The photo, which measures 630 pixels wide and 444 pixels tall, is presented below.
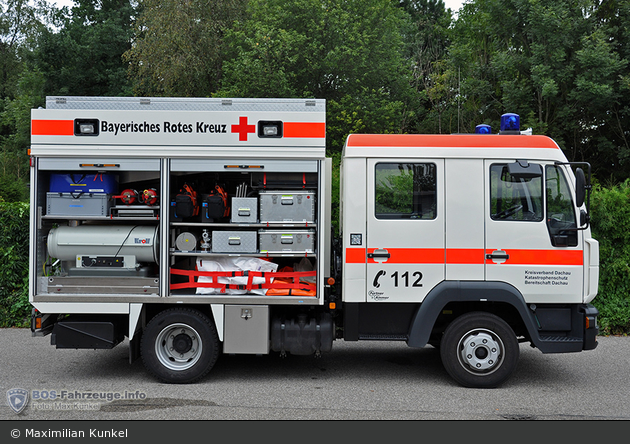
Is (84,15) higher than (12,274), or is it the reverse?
(84,15)

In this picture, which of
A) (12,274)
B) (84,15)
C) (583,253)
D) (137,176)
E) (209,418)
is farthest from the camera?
(84,15)

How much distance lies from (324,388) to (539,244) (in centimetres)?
284

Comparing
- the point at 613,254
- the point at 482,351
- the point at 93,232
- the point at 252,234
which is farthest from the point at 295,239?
the point at 613,254

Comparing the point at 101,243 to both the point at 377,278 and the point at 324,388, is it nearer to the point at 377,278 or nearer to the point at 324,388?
the point at 324,388

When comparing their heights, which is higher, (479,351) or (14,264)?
(14,264)

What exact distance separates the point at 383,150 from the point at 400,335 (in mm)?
2071

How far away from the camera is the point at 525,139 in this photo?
19.4 ft

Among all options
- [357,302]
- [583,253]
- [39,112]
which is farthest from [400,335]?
[39,112]

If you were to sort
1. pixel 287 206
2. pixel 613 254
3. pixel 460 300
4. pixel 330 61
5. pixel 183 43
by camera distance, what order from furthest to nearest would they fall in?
pixel 183 43
pixel 330 61
pixel 613 254
pixel 287 206
pixel 460 300

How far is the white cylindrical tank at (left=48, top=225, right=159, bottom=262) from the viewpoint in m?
5.92

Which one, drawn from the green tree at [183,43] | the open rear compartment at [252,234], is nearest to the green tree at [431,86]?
the green tree at [183,43]

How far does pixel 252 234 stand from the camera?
19.6 ft

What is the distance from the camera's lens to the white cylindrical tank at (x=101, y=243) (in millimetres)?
5918

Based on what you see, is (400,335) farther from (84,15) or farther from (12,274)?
(84,15)
